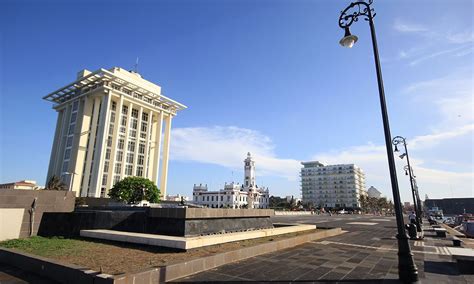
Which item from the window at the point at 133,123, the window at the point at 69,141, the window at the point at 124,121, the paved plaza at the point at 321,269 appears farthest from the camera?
the window at the point at 133,123

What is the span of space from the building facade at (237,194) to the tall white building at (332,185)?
25052 millimetres

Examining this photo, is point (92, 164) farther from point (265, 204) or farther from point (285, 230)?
point (265, 204)

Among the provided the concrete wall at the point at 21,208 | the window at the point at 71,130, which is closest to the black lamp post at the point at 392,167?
the concrete wall at the point at 21,208

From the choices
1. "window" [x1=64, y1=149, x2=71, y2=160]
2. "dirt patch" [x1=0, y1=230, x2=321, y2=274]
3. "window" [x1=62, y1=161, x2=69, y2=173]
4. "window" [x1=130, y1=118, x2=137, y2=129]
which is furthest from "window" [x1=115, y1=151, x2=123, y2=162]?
"dirt patch" [x1=0, y1=230, x2=321, y2=274]

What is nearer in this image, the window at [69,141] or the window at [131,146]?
the window at [69,141]

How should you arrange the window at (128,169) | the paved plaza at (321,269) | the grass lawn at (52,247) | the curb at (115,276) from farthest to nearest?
the window at (128,169) < the grass lawn at (52,247) < the paved plaza at (321,269) < the curb at (115,276)

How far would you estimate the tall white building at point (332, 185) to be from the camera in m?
136

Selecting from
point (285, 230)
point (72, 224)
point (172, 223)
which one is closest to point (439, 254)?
point (285, 230)

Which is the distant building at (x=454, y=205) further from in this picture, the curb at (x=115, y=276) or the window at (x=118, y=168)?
the curb at (x=115, y=276)

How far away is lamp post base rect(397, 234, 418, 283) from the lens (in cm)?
550

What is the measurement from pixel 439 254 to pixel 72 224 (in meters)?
14.4

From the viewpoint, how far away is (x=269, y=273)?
21.6 ft

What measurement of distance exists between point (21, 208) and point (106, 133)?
2251 inches

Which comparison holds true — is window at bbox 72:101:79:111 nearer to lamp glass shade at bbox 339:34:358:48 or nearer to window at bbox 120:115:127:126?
window at bbox 120:115:127:126
